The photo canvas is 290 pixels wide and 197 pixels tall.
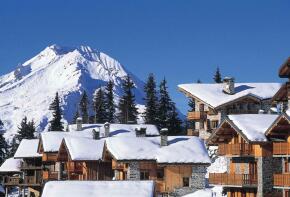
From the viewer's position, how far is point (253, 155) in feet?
164

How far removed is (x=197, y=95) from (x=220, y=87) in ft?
16.4

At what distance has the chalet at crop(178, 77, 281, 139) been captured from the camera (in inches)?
3030

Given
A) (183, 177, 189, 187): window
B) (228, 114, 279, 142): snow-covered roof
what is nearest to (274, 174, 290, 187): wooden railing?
(228, 114, 279, 142): snow-covered roof

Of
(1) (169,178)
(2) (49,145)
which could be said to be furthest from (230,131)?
(2) (49,145)

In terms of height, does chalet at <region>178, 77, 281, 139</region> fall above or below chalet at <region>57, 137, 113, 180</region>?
above

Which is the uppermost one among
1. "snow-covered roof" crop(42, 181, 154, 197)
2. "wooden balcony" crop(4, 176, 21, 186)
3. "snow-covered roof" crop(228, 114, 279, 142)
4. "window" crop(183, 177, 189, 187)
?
"snow-covered roof" crop(228, 114, 279, 142)

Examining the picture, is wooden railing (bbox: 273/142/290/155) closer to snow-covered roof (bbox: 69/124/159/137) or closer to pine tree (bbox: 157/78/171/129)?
snow-covered roof (bbox: 69/124/159/137)

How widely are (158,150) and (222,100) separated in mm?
15418

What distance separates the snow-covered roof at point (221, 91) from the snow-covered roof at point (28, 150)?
19.3 metres

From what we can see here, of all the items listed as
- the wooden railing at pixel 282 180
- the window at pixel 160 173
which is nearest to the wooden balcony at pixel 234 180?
the wooden railing at pixel 282 180

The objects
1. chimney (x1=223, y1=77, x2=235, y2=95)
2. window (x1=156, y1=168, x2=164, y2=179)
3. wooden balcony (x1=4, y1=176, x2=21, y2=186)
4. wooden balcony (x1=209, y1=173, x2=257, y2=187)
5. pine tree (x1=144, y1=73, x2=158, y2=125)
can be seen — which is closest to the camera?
wooden balcony (x1=209, y1=173, x2=257, y2=187)

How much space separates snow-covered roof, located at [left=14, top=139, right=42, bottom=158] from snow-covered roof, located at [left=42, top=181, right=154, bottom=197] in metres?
48.1

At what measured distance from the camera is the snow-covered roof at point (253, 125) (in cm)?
4778

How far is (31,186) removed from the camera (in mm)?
83500
